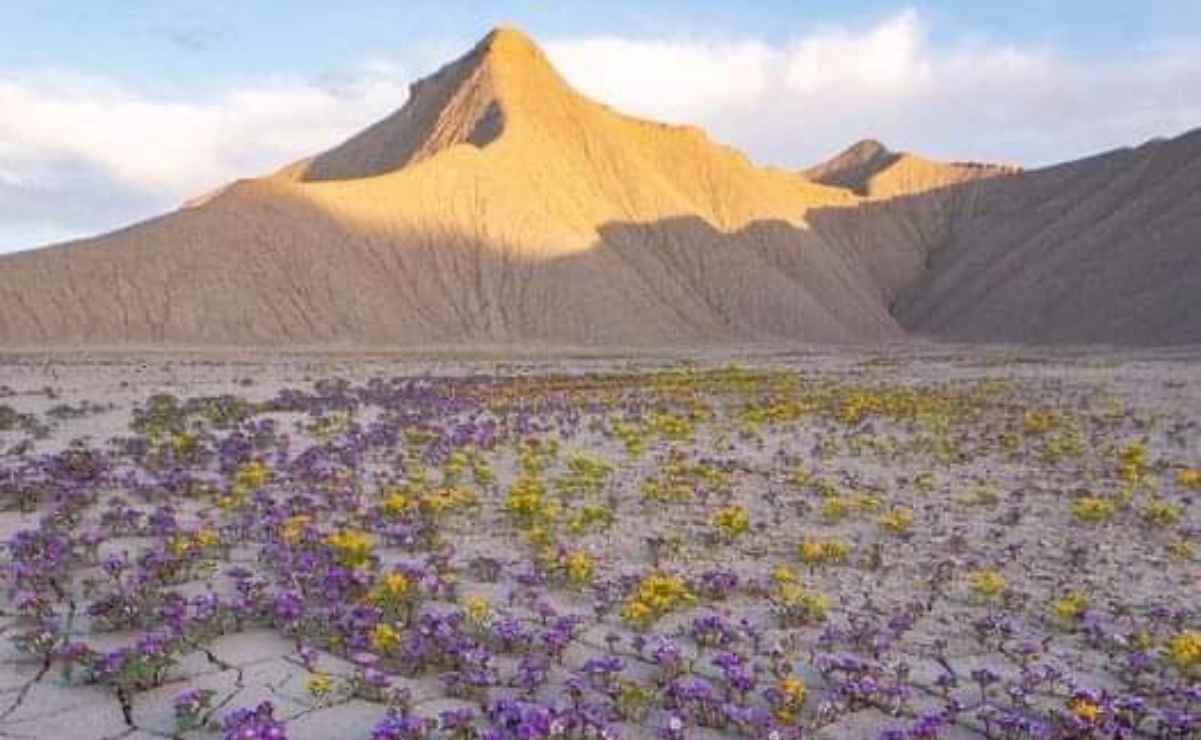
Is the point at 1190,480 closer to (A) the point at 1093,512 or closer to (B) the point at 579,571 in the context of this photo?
(A) the point at 1093,512

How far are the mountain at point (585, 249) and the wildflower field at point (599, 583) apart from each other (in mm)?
45933

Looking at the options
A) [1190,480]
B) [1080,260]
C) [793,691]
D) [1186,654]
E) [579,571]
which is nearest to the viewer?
[793,691]

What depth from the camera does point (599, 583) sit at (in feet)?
24.0

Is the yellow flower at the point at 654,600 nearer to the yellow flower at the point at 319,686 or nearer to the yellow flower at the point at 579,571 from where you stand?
the yellow flower at the point at 579,571

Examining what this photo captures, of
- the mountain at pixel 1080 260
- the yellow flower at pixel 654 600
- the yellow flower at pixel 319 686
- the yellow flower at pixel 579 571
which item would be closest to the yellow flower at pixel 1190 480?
the yellow flower at pixel 654 600

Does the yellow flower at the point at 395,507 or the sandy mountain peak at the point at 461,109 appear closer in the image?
the yellow flower at the point at 395,507

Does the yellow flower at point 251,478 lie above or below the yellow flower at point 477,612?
above

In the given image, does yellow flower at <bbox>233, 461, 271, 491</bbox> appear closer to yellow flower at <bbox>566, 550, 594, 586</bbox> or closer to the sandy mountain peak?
yellow flower at <bbox>566, 550, 594, 586</bbox>

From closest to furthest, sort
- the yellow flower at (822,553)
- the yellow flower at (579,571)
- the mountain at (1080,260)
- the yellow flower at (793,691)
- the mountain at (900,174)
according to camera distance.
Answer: the yellow flower at (793,691) → the yellow flower at (579,571) → the yellow flower at (822,553) → the mountain at (1080,260) → the mountain at (900,174)

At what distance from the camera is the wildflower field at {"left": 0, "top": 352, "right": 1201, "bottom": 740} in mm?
5207

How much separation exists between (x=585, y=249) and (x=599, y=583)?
65.6 meters

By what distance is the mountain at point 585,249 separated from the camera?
59.0 meters

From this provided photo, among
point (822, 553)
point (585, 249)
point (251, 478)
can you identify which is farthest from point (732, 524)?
point (585, 249)

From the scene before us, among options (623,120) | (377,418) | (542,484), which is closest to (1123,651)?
(542,484)
